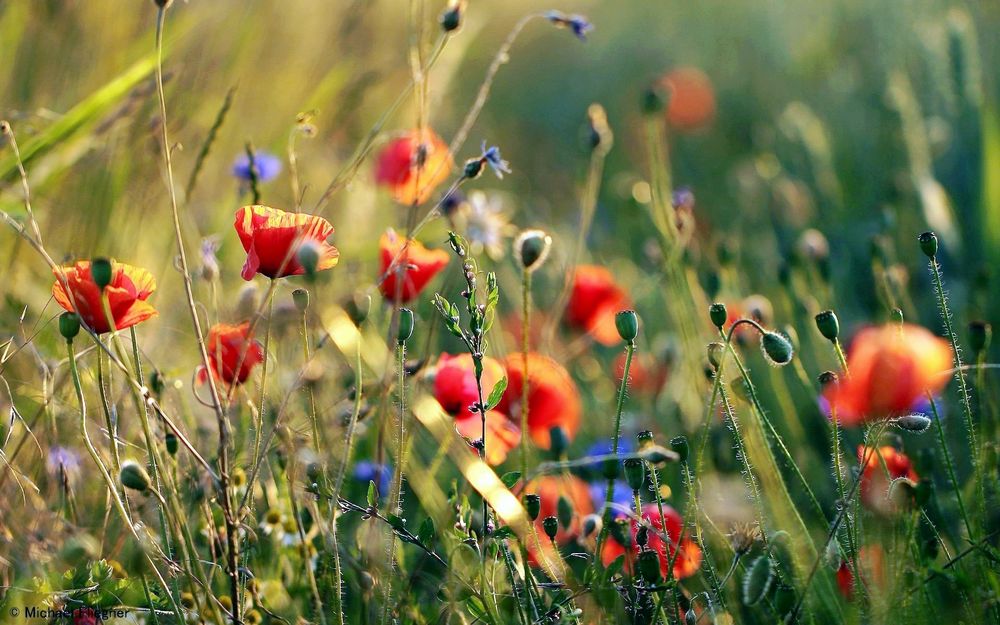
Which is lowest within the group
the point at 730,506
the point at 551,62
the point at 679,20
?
the point at 730,506

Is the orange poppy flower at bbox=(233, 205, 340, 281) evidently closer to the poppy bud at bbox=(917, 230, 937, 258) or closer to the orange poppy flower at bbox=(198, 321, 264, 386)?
the orange poppy flower at bbox=(198, 321, 264, 386)

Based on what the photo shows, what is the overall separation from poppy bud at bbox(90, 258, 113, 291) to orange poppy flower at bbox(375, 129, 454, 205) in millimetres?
386

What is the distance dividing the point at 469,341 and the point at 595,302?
875 mm

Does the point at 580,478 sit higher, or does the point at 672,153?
the point at 672,153

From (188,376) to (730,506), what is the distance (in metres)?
1.10

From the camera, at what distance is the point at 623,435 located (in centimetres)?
181

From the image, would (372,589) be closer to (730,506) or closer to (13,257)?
(730,506)

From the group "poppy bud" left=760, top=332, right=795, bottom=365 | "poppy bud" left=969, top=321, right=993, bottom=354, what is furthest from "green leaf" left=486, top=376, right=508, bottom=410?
"poppy bud" left=969, top=321, right=993, bottom=354

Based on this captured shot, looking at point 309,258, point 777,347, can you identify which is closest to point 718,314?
point 777,347

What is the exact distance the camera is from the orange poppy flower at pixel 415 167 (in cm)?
124

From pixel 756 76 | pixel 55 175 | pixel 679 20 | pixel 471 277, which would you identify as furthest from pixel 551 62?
pixel 471 277

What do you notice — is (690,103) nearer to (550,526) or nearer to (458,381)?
(458,381)

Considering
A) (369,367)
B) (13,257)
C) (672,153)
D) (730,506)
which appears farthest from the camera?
(672,153)

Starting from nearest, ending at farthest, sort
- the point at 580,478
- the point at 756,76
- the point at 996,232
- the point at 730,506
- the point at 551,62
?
the point at 730,506, the point at 580,478, the point at 996,232, the point at 756,76, the point at 551,62
